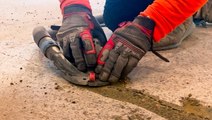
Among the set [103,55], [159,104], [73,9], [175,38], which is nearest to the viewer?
[159,104]

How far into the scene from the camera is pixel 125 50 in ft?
4.43

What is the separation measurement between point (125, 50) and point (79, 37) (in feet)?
0.74

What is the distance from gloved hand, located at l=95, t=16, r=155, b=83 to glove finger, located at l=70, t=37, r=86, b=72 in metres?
0.07

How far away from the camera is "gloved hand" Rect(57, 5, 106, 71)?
1418 mm

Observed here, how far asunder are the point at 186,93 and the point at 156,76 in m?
0.19

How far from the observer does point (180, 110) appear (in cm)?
124

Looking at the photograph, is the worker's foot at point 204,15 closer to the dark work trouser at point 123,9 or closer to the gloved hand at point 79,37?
the dark work trouser at point 123,9

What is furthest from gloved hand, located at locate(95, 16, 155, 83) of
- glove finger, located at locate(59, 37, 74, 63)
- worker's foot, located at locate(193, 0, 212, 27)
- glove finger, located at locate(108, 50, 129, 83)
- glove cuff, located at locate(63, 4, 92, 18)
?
worker's foot, located at locate(193, 0, 212, 27)

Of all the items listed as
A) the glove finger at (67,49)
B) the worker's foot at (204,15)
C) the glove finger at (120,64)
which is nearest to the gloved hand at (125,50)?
the glove finger at (120,64)

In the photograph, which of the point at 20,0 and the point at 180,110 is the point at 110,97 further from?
the point at 20,0

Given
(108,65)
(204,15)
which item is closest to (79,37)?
(108,65)

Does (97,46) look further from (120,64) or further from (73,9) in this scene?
(73,9)

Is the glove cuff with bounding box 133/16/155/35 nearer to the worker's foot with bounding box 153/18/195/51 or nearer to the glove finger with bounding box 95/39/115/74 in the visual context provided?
the glove finger with bounding box 95/39/115/74

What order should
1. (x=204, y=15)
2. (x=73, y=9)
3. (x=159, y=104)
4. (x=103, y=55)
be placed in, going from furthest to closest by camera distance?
1. (x=204, y=15)
2. (x=73, y=9)
3. (x=103, y=55)
4. (x=159, y=104)
